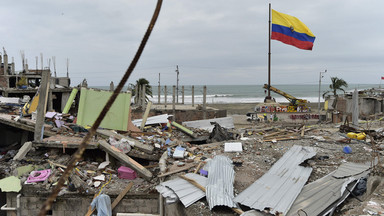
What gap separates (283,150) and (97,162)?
18.5ft

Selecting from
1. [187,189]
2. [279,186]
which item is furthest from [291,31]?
[187,189]

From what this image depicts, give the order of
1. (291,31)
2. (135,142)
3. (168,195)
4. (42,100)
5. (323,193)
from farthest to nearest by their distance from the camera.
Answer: (291,31) < (135,142) < (42,100) < (168,195) < (323,193)

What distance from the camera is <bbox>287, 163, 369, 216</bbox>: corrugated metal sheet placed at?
181 inches

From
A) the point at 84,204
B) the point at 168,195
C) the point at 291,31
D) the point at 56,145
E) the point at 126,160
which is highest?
the point at 291,31

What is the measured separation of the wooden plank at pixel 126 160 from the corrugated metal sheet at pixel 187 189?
1.38 meters

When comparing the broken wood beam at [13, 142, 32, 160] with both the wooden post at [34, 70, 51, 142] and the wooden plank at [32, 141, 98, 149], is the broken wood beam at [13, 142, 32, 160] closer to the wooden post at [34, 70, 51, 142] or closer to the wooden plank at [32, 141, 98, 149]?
the wooden plank at [32, 141, 98, 149]

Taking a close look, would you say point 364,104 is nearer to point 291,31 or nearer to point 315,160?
point 291,31

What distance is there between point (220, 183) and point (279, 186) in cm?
118

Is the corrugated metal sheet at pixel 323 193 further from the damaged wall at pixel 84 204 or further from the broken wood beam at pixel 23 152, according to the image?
the broken wood beam at pixel 23 152

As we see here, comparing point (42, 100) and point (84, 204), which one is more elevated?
point (42, 100)

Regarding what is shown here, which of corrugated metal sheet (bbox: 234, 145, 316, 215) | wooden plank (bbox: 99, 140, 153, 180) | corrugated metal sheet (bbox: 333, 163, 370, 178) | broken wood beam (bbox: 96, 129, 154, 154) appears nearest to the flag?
corrugated metal sheet (bbox: 234, 145, 316, 215)

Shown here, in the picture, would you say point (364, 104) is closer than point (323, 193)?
No

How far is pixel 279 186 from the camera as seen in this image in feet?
18.2

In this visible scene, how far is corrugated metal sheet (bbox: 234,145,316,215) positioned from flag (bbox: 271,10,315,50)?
11.1 m
